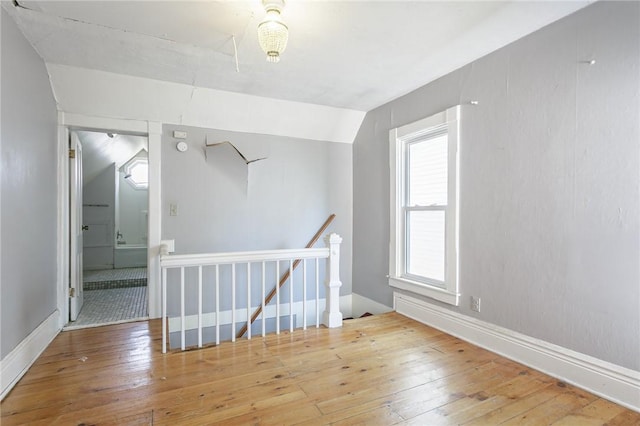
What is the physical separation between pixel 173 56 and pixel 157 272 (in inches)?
78.1

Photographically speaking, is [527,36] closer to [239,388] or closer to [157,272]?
[239,388]

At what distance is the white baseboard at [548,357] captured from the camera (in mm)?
1753

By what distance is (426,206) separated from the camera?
3111mm

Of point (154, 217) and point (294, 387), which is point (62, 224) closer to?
point (154, 217)

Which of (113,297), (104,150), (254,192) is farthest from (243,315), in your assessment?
(104,150)

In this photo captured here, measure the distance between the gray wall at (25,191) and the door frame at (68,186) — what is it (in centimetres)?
12

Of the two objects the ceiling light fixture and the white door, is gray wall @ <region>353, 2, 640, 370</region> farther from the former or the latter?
the white door

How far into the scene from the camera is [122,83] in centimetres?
284

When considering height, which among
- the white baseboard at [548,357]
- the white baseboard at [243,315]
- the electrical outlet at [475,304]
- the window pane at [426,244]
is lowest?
the white baseboard at [243,315]

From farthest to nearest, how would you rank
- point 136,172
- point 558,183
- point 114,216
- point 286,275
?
point 136,172, point 114,216, point 286,275, point 558,183

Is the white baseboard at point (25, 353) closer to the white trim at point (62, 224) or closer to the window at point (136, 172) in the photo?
the white trim at point (62, 224)

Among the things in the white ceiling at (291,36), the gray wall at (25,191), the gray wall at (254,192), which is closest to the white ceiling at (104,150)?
the gray wall at (254,192)

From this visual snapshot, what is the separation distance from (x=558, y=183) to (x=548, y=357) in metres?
1.14

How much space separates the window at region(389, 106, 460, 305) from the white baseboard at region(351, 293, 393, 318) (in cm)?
36
